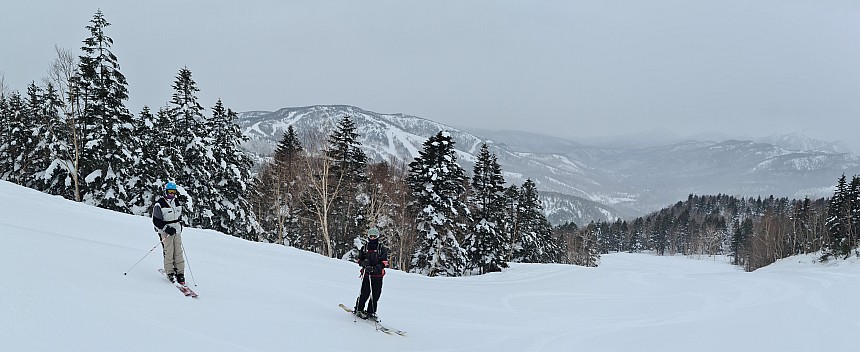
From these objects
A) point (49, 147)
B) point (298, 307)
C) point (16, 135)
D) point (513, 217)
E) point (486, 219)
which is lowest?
point (298, 307)

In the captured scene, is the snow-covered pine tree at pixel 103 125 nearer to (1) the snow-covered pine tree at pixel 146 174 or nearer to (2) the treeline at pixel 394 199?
(1) the snow-covered pine tree at pixel 146 174

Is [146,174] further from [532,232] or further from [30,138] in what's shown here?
[532,232]

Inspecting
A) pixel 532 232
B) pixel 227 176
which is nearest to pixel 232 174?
pixel 227 176

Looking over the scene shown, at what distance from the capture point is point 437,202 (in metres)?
29.2

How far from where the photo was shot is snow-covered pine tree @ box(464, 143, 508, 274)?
112 ft

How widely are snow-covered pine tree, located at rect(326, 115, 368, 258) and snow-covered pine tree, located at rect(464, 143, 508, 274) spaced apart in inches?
359

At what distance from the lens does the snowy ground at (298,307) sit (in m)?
5.38

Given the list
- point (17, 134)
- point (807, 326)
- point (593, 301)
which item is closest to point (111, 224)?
point (593, 301)

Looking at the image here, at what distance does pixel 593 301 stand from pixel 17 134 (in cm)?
4237

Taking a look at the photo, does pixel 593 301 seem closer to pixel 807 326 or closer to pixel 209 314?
pixel 807 326

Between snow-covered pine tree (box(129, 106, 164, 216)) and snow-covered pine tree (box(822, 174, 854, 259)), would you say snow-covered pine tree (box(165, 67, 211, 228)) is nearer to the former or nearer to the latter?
snow-covered pine tree (box(129, 106, 164, 216))

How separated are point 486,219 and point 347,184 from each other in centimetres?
1216

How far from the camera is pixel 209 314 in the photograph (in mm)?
6984

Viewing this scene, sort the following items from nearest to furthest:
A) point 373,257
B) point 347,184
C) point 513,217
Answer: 1. point 373,257
2. point 347,184
3. point 513,217
